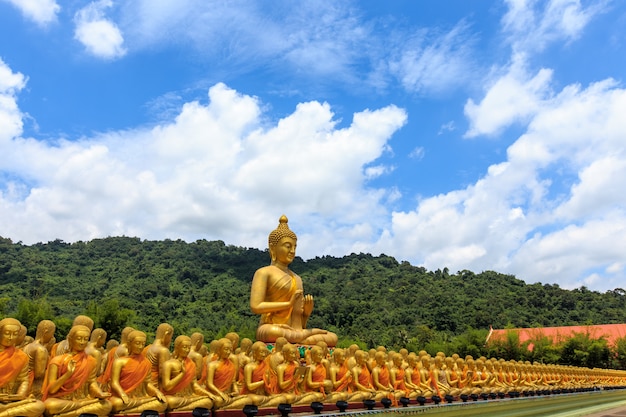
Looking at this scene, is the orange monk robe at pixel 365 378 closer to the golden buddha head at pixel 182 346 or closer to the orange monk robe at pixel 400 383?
the orange monk robe at pixel 400 383

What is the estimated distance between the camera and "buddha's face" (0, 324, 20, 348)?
19.1ft

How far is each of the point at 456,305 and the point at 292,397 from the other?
4855 centimetres

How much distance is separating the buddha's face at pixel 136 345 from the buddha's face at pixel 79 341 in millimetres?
599

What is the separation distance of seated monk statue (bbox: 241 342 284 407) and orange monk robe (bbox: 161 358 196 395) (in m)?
1.02

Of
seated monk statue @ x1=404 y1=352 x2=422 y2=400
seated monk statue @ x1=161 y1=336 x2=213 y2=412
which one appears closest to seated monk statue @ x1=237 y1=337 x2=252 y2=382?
seated monk statue @ x1=161 y1=336 x2=213 y2=412

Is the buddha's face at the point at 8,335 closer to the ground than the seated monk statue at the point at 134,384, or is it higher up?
higher up

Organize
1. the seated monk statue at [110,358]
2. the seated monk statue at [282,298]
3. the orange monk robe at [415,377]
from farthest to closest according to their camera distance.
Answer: the seated monk statue at [282,298] → the orange monk robe at [415,377] → the seated monk statue at [110,358]

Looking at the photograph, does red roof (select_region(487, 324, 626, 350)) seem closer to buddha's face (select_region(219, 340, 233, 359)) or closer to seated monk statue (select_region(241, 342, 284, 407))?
seated monk statue (select_region(241, 342, 284, 407))

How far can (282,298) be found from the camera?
1407 centimetres

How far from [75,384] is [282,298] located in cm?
811

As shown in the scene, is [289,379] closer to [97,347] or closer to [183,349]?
[183,349]

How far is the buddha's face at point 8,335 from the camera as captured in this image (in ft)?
19.1

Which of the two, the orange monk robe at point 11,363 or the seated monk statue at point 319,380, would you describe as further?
the seated monk statue at point 319,380

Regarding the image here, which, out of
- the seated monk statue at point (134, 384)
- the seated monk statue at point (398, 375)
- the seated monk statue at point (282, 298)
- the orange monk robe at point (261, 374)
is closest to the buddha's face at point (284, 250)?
the seated monk statue at point (282, 298)
